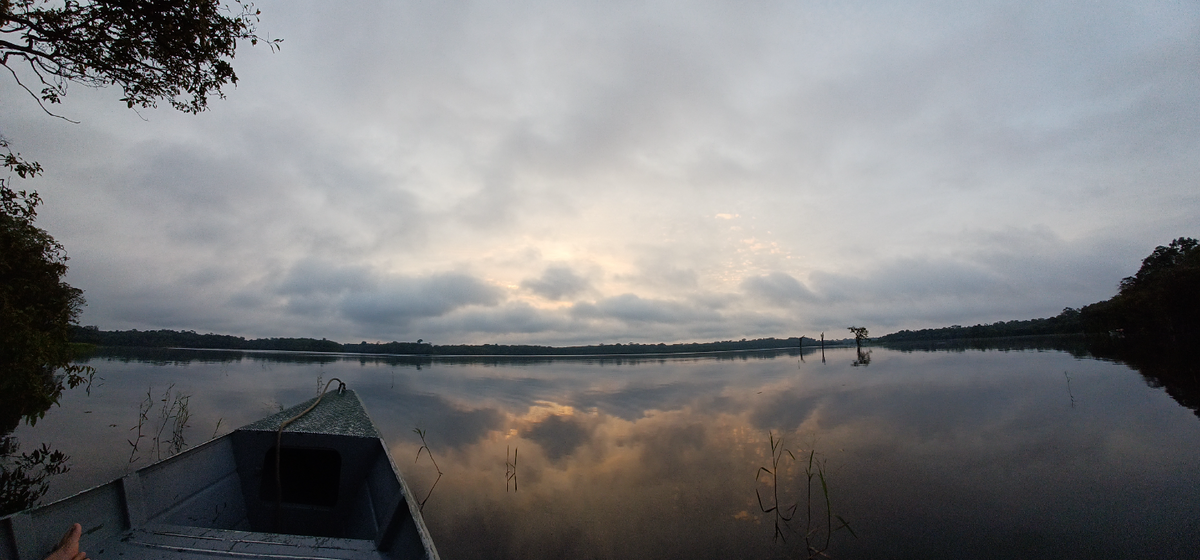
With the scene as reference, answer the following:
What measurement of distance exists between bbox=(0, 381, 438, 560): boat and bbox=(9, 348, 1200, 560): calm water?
1721mm

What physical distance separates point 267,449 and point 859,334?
72.1 m

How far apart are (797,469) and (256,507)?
33.6 feet

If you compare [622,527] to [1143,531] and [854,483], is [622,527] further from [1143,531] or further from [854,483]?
[1143,531]

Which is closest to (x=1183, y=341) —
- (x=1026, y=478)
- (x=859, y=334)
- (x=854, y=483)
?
(x=859, y=334)

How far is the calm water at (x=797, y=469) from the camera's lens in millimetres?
6402

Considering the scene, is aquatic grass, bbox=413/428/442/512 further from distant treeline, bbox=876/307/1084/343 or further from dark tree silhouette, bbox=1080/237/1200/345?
distant treeline, bbox=876/307/1084/343

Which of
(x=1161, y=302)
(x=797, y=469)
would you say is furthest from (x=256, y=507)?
(x=1161, y=302)

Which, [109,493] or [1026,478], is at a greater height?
[109,493]

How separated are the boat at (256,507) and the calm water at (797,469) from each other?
1.72 meters

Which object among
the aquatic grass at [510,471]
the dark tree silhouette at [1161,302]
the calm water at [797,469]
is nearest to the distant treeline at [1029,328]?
the dark tree silhouette at [1161,302]

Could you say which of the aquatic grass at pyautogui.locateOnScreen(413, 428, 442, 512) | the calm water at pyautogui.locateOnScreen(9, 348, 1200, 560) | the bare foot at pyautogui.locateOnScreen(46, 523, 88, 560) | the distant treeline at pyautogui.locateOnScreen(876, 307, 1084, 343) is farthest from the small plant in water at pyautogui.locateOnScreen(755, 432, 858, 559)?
the distant treeline at pyautogui.locateOnScreen(876, 307, 1084, 343)

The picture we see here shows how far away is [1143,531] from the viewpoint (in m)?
6.03

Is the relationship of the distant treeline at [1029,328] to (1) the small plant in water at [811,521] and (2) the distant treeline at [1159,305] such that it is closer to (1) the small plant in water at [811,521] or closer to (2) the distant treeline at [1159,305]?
(2) the distant treeline at [1159,305]

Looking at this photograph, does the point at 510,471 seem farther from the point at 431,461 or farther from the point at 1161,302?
the point at 1161,302
